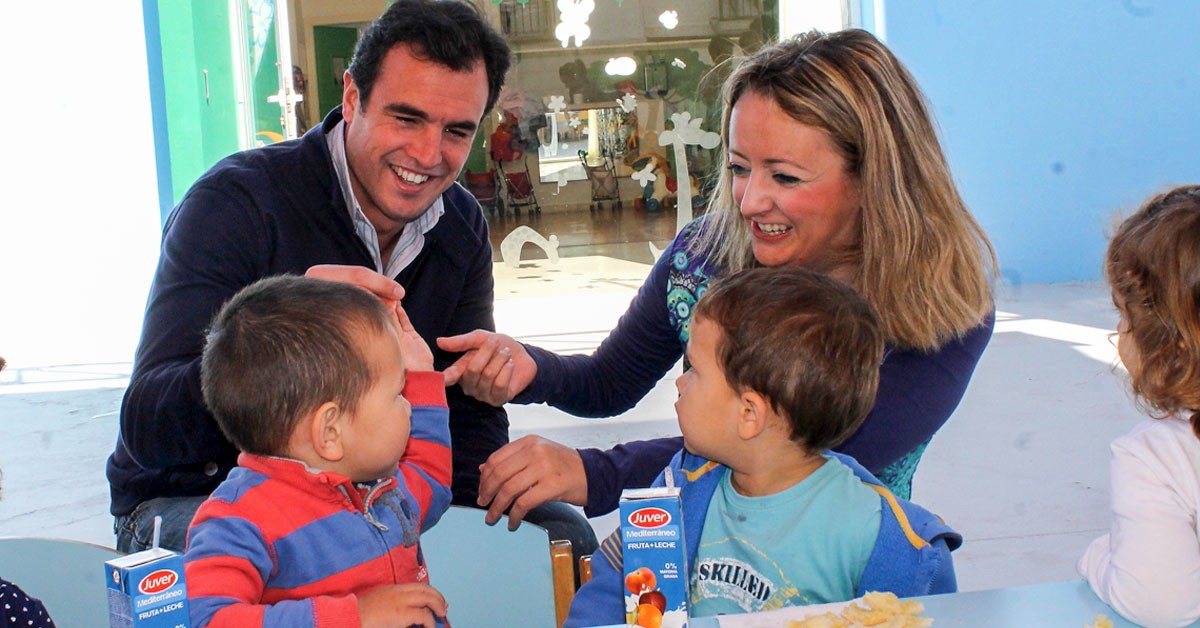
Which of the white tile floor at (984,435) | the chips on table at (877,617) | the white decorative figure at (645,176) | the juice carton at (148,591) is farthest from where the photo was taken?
the white decorative figure at (645,176)

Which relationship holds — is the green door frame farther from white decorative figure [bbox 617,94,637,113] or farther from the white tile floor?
white decorative figure [bbox 617,94,637,113]

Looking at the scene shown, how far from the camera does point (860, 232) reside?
1.94m

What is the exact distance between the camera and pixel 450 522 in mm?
1640

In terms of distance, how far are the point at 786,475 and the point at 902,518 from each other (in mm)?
154

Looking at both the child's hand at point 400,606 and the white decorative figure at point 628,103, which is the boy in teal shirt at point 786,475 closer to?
the child's hand at point 400,606

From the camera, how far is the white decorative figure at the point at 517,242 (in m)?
7.43

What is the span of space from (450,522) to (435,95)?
1023 millimetres

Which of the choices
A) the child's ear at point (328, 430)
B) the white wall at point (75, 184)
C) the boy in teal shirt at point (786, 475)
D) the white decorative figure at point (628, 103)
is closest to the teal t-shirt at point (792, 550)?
the boy in teal shirt at point (786, 475)

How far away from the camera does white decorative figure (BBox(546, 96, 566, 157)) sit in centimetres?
714

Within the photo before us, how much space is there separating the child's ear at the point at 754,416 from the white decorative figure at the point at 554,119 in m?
5.92

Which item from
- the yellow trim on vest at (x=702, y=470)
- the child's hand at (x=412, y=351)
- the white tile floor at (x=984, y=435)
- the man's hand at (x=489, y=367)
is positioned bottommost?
the white tile floor at (x=984, y=435)

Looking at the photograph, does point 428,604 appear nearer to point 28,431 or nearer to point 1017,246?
point 28,431

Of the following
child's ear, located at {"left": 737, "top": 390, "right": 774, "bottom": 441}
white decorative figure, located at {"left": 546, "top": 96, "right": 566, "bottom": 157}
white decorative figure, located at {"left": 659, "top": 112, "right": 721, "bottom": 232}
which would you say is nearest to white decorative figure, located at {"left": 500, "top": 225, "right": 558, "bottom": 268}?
white decorative figure, located at {"left": 546, "top": 96, "right": 566, "bottom": 157}

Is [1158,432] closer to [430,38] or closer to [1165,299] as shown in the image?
[1165,299]
